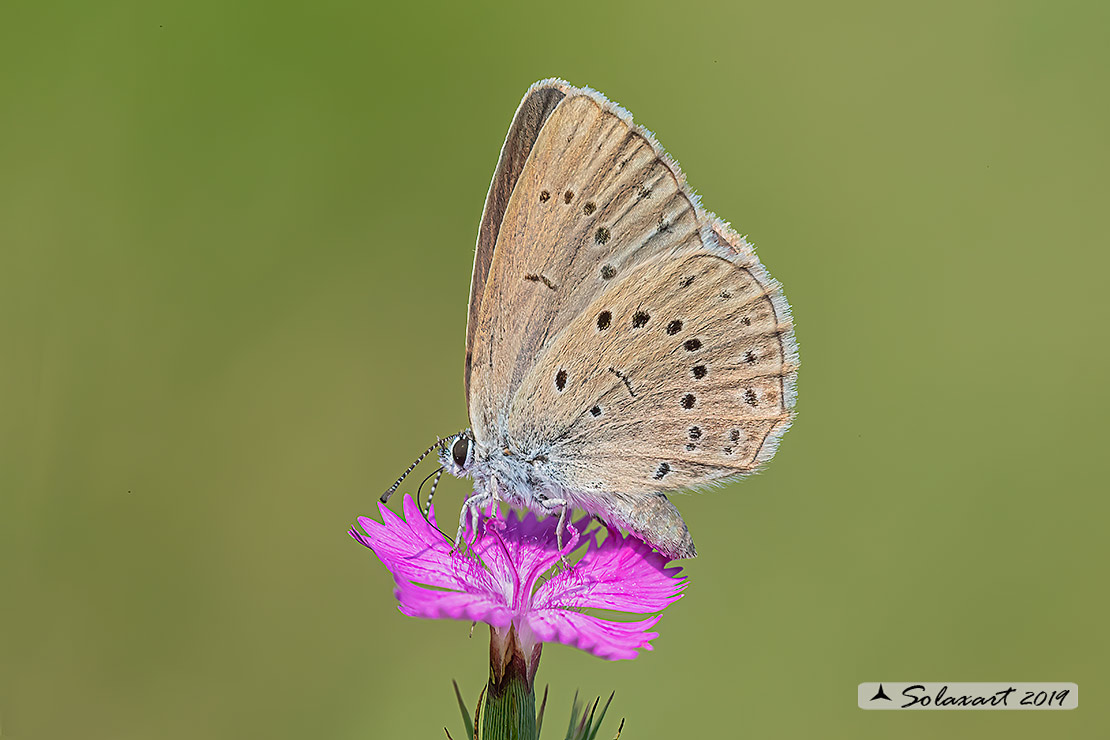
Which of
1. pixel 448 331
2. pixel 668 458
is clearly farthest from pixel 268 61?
pixel 668 458

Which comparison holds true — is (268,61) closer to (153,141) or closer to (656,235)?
(153,141)

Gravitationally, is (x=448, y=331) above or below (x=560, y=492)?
above

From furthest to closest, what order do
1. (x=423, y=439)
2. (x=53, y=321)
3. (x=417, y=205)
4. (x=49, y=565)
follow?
(x=417, y=205), (x=423, y=439), (x=53, y=321), (x=49, y=565)

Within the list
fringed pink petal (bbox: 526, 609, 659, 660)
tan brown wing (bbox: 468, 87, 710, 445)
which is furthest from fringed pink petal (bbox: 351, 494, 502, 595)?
tan brown wing (bbox: 468, 87, 710, 445)

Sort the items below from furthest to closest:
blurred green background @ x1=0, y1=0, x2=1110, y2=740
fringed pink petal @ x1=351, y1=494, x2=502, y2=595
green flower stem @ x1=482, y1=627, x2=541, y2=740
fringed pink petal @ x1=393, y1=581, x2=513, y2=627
A: blurred green background @ x1=0, y1=0, x2=1110, y2=740, fringed pink petal @ x1=351, y1=494, x2=502, y2=595, green flower stem @ x1=482, y1=627, x2=541, y2=740, fringed pink petal @ x1=393, y1=581, x2=513, y2=627

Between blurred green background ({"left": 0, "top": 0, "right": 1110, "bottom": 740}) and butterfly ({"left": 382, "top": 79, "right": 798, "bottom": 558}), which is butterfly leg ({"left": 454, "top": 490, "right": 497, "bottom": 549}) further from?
blurred green background ({"left": 0, "top": 0, "right": 1110, "bottom": 740})

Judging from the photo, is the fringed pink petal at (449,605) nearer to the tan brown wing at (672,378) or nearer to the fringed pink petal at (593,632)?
the fringed pink petal at (593,632)

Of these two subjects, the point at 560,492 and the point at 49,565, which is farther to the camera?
the point at 49,565
